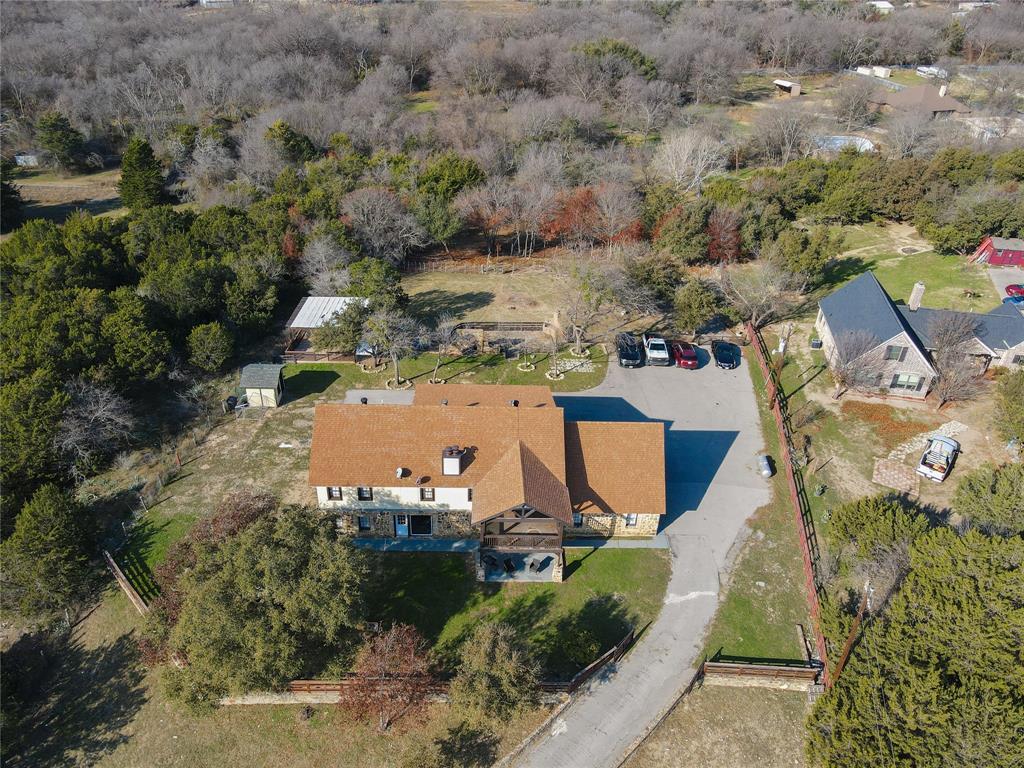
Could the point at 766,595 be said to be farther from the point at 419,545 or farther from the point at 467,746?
the point at 419,545

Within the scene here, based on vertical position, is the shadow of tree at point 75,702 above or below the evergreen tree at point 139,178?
below

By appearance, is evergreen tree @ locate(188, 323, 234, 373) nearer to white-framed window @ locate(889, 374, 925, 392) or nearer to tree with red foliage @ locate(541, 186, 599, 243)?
tree with red foliage @ locate(541, 186, 599, 243)

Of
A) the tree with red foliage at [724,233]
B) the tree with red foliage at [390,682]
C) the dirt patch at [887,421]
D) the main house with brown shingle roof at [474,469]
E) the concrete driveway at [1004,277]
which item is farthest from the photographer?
the tree with red foliage at [724,233]

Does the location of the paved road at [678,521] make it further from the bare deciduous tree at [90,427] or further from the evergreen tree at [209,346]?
the bare deciduous tree at [90,427]

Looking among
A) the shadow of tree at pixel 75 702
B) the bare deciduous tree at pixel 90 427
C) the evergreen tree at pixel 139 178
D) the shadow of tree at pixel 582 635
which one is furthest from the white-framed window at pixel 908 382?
the evergreen tree at pixel 139 178

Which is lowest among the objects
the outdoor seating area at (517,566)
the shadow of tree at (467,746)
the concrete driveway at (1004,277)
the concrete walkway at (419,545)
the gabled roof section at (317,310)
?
the concrete driveway at (1004,277)

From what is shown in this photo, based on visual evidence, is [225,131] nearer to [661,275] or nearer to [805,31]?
[661,275]

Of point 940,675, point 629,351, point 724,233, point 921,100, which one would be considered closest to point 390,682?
point 940,675
